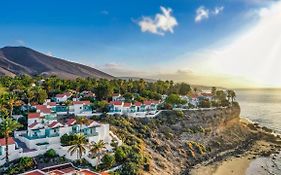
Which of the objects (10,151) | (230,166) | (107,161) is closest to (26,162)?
(10,151)

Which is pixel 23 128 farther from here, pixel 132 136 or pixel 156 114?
pixel 156 114

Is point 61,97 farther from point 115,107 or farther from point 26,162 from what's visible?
point 26,162

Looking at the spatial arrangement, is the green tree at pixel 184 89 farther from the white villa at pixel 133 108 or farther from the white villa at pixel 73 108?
the white villa at pixel 73 108

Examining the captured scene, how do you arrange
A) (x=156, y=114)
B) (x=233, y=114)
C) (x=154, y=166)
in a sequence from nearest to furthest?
(x=154, y=166) → (x=156, y=114) → (x=233, y=114)

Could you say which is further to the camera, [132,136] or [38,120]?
[132,136]

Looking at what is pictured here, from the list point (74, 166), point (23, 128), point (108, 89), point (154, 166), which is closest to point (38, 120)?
point (23, 128)

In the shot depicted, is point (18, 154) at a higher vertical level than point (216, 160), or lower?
higher

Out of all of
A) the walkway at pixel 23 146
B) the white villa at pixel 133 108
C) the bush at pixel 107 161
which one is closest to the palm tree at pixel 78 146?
the bush at pixel 107 161
